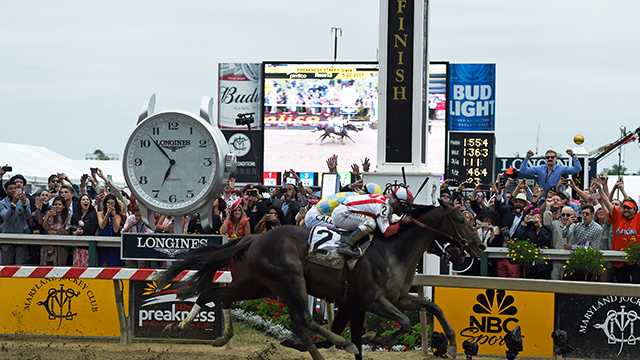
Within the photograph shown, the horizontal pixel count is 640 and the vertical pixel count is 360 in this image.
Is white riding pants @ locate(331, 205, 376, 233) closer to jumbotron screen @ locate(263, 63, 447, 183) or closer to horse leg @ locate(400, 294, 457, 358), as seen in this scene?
horse leg @ locate(400, 294, 457, 358)

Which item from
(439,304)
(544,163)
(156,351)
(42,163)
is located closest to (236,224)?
(156,351)

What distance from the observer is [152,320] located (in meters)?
12.7

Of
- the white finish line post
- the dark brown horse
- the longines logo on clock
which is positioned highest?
the white finish line post

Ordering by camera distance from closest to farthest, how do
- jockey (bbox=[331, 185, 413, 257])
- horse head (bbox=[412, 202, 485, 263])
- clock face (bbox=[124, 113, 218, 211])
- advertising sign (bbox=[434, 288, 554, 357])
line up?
jockey (bbox=[331, 185, 413, 257]) < horse head (bbox=[412, 202, 485, 263]) < advertising sign (bbox=[434, 288, 554, 357]) < clock face (bbox=[124, 113, 218, 211])

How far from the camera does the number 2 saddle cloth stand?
10062 millimetres

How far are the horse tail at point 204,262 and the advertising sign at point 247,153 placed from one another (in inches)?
755

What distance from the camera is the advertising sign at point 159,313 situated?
12648mm

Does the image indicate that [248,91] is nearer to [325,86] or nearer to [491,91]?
[325,86]

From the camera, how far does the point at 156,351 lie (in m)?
12.1

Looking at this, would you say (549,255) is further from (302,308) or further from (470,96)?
(470,96)

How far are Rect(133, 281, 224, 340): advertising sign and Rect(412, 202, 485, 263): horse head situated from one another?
3.08 metres

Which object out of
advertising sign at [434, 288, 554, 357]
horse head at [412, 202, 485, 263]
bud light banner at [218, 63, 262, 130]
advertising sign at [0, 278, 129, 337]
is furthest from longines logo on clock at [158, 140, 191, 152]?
bud light banner at [218, 63, 262, 130]

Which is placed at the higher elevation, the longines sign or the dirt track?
the longines sign

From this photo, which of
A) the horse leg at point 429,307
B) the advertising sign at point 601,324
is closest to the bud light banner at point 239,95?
the advertising sign at point 601,324
